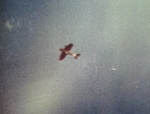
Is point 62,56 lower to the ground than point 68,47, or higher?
lower

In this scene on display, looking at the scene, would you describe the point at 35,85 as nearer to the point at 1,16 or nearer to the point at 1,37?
the point at 1,37

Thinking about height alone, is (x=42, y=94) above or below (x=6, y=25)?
below

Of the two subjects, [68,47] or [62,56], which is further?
[62,56]

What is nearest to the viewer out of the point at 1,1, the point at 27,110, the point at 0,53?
the point at 1,1

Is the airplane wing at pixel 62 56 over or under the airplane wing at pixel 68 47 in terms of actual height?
under

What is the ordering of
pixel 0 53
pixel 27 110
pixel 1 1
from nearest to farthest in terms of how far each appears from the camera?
pixel 1 1
pixel 0 53
pixel 27 110

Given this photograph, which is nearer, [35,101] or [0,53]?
[0,53]

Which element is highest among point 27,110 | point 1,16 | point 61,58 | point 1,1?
point 1,1

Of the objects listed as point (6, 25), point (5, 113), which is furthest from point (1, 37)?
point (5, 113)

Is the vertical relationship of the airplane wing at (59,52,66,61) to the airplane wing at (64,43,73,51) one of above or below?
below

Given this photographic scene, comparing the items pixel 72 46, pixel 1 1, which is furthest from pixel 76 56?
pixel 1 1
